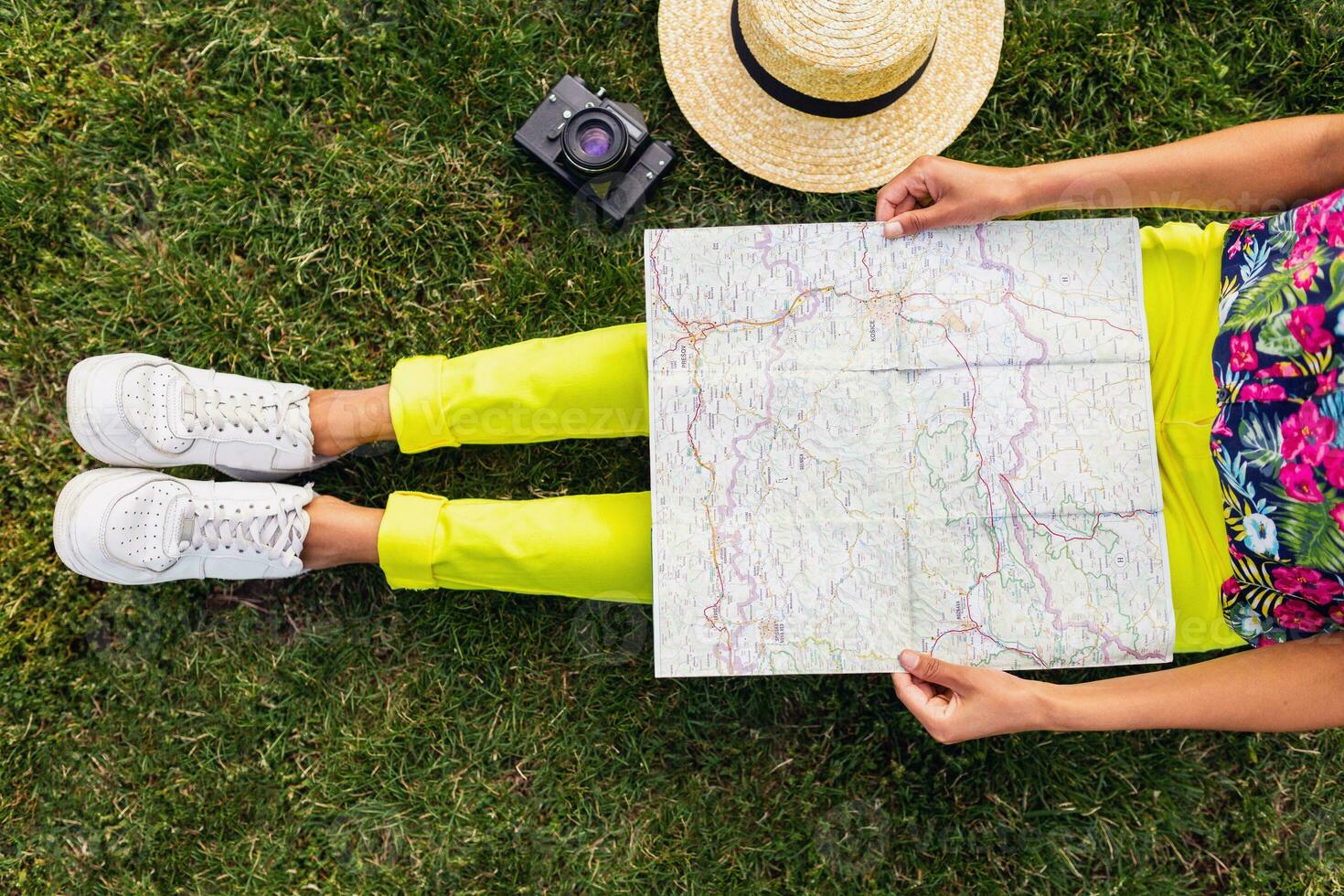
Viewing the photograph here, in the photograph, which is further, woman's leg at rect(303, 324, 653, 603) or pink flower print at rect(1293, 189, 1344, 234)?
woman's leg at rect(303, 324, 653, 603)

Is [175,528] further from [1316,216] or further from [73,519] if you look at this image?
[1316,216]

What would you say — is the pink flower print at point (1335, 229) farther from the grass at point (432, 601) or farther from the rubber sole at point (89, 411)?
the rubber sole at point (89, 411)

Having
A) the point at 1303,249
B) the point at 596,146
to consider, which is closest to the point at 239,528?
the point at 596,146

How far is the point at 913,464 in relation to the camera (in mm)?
1646

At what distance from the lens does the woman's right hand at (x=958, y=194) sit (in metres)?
1.65

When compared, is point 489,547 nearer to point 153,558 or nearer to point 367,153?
point 153,558

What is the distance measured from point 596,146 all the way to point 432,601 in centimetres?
117

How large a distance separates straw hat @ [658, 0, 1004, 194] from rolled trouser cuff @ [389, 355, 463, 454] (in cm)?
85

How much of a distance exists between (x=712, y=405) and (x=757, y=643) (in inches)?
18.0

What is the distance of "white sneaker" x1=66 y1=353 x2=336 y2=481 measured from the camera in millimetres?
1870

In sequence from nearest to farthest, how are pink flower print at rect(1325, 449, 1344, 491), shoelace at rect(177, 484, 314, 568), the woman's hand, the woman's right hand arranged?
pink flower print at rect(1325, 449, 1344, 491), the woman's hand, the woman's right hand, shoelace at rect(177, 484, 314, 568)

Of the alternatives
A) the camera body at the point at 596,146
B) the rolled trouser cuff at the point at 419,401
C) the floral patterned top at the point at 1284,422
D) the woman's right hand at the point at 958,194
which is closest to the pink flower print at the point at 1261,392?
the floral patterned top at the point at 1284,422

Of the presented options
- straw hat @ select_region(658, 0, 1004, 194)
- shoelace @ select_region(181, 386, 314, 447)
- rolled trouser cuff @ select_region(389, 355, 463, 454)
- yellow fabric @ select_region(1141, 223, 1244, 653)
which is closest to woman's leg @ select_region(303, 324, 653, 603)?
rolled trouser cuff @ select_region(389, 355, 463, 454)

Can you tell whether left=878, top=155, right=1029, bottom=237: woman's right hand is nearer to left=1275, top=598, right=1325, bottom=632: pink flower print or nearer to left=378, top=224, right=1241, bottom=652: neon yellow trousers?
left=378, top=224, right=1241, bottom=652: neon yellow trousers
